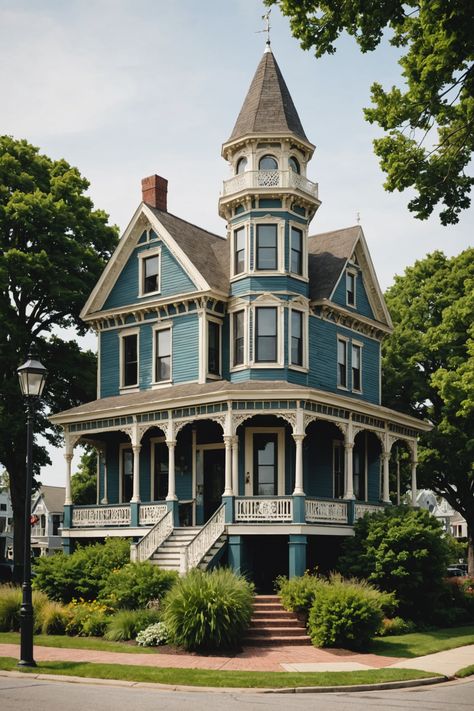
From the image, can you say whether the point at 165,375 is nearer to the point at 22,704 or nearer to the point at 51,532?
the point at 22,704

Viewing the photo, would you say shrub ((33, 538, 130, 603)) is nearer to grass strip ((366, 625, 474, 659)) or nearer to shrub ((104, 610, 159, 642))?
shrub ((104, 610, 159, 642))

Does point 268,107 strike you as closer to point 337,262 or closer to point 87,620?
point 337,262

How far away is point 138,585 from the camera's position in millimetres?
23031

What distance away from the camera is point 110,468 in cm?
3362

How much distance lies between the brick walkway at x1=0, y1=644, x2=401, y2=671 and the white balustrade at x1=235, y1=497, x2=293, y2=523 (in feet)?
18.8

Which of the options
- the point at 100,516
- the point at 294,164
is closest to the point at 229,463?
the point at 100,516

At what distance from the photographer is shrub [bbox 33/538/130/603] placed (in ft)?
83.3

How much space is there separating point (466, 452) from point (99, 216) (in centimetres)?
1969

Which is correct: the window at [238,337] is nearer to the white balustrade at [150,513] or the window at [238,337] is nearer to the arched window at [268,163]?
the arched window at [268,163]

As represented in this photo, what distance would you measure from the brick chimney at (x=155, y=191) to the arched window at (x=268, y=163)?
5450mm

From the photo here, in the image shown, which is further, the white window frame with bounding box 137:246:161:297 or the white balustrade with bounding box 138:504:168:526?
the white window frame with bounding box 137:246:161:297

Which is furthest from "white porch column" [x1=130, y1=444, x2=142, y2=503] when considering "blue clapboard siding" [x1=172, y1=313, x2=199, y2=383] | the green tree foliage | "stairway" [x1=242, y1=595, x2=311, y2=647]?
the green tree foliage

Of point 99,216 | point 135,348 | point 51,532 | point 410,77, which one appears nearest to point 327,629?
point 410,77

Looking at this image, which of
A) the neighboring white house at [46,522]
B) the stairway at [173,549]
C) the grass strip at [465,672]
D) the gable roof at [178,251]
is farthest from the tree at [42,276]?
the neighboring white house at [46,522]
